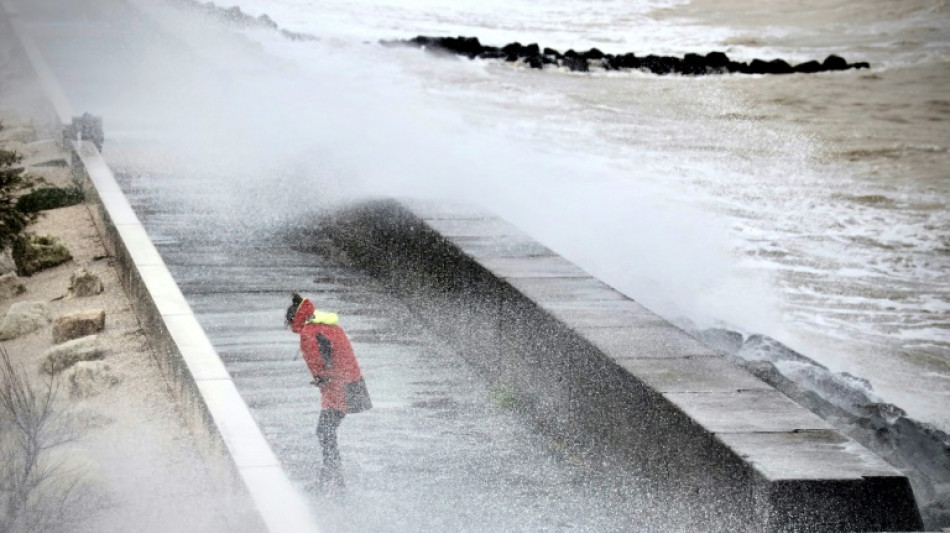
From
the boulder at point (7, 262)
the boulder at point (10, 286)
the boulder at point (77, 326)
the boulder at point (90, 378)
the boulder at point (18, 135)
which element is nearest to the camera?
the boulder at point (90, 378)

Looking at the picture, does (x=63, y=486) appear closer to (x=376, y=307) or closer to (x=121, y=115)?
(x=376, y=307)

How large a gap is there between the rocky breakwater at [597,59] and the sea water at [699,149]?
437 millimetres

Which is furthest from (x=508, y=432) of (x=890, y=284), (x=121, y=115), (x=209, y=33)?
(x=209, y=33)

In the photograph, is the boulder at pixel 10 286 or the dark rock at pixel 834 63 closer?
the boulder at pixel 10 286

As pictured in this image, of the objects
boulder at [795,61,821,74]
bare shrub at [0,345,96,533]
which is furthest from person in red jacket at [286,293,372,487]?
boulder at [795,61,821,74]

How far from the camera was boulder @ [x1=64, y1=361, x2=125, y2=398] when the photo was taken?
654 cm

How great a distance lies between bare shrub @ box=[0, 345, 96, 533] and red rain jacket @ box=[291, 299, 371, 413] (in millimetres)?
1082

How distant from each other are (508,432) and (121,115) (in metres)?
11.9

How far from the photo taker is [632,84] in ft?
114

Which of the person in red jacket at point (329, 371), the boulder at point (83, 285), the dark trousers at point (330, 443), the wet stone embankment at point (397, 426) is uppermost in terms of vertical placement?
the person in red jacket at point (329, 371)

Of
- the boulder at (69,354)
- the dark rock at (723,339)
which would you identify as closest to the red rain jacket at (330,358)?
the boulder at (69,354)

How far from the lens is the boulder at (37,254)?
31.5 feet

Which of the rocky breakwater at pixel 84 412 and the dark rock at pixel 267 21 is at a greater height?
the rocky breakwater at pixel 84 412

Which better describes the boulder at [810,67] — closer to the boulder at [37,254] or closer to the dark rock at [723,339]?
the dark rock at [723,339]
